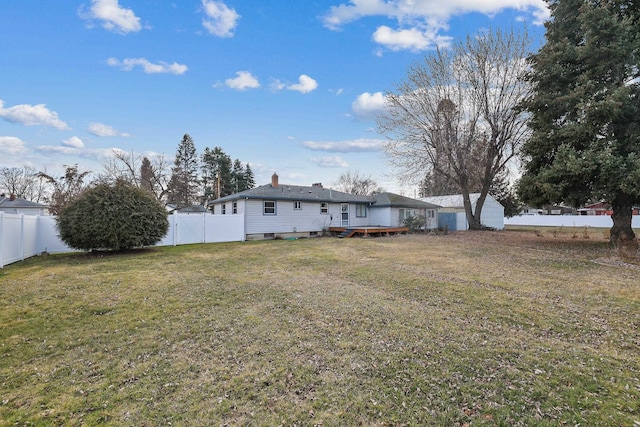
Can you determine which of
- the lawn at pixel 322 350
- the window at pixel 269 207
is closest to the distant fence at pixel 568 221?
the window at pixel 269 207

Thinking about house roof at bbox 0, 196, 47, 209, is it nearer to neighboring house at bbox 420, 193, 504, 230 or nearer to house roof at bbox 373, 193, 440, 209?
house roof at bbox 373, 193, 440, 209

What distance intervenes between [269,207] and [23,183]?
1548 inches

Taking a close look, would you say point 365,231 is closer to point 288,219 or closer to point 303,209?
point 303,209

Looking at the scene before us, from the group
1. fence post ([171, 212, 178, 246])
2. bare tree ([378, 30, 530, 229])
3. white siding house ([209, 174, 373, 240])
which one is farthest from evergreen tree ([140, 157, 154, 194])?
bare tree ([378, 30, 530, 229])

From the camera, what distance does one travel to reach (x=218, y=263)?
1016 centimetres

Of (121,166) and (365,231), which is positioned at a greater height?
(121,166)

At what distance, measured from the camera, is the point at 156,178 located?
1082 inches

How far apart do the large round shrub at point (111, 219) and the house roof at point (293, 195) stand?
5917mm

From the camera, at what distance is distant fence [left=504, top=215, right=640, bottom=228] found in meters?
30.1

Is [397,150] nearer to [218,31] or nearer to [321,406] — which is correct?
[218,31]

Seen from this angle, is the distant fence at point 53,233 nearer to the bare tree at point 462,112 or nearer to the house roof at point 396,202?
the house roof at point 396,202

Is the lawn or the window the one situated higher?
the window

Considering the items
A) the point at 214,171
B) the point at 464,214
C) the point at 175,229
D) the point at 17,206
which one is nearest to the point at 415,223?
the point at 464,214

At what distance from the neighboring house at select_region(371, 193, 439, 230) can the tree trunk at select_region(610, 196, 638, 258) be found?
12228 millimetres
